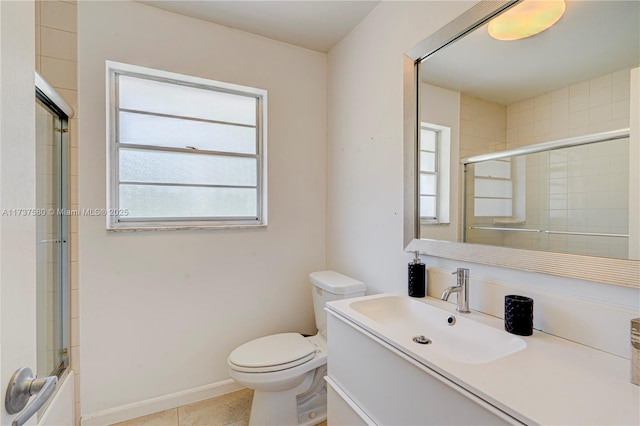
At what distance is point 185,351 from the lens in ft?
6.16

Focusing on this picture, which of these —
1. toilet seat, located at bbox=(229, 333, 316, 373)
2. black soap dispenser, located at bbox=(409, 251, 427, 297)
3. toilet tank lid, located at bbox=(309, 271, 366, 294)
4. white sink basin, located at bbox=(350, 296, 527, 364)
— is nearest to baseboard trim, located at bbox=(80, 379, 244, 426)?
toilet seat, located at bbox=(229, 333, 316, 373)

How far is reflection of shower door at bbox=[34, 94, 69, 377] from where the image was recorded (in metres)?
1.34

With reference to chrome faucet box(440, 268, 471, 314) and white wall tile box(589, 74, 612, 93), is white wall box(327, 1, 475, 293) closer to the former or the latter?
chrome faucet box(440, 268, 471, 314)

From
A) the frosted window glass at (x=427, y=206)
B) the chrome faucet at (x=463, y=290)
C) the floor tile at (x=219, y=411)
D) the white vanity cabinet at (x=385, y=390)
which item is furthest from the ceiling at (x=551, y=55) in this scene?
the floor tile at (x=219, y=411)

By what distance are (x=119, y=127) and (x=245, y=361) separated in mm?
1534

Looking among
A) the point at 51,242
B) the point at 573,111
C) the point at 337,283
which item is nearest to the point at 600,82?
the point at 573,111

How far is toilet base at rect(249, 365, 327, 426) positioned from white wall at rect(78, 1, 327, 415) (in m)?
0.50

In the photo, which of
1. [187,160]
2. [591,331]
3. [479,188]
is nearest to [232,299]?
[187,160]

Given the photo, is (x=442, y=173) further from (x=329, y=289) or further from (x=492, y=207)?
(x=329, y=289)

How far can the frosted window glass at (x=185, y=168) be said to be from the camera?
1.83 metres

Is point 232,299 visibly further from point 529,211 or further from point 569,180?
point 569,180

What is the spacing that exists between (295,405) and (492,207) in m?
1.43

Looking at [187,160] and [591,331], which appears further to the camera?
[187,160]

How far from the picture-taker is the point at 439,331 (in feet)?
3.92
